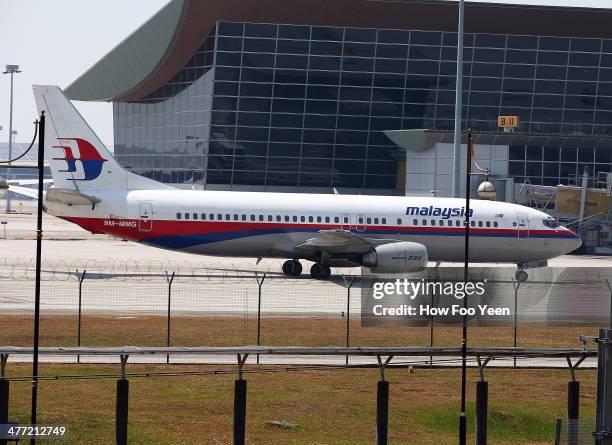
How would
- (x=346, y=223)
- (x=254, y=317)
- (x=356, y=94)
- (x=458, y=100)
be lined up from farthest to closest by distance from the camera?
(x=356, y=94) < (x=458, y=100) < (x=346, y=223) < (x=254, y=317)

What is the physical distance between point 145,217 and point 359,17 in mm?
46543

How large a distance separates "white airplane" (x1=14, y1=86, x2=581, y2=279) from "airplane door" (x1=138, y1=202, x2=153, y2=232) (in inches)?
1.5

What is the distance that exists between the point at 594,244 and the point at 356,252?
88.0ft

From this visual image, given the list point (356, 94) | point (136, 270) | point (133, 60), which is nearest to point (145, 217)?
point (136, 270)

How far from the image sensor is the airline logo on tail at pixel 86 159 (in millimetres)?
49000

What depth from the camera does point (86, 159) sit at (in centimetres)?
4919

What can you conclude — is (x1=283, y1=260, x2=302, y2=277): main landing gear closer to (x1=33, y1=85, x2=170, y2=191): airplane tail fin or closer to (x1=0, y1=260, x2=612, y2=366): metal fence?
(x1=0, y1=260, x2=612, y2=366): metal fence

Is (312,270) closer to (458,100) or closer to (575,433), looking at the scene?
(458,100)

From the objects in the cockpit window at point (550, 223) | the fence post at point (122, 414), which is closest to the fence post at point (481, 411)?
the fence post at point (122, 414)

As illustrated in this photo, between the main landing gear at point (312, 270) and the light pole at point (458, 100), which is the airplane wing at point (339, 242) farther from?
the light pole at point (458, 100)

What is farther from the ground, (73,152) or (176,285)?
(73,152)

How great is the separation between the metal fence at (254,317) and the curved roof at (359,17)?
158ft

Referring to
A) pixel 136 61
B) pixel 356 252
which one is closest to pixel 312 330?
pixel 356 252

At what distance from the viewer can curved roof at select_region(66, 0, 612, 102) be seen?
91062 mm
